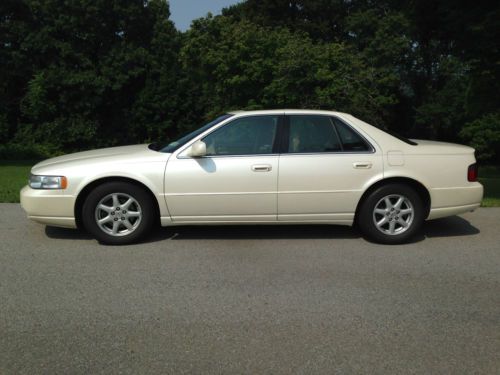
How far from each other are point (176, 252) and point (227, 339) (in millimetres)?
2122

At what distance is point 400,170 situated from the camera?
18.8 ft

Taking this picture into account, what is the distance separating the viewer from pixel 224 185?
5.60 meters

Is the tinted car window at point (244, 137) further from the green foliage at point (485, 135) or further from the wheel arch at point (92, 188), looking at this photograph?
the green foliage at point (485, 135)

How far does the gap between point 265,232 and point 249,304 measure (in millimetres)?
2352

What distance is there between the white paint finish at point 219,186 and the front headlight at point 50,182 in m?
1.11

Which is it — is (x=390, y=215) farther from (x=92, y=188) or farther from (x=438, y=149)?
(x=92, y=188)

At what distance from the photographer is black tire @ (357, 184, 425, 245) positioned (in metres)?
5.75

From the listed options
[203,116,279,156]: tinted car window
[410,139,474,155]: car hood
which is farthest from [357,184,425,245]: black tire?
[203,116,279,156]: tinted car window

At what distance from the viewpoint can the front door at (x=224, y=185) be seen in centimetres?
558

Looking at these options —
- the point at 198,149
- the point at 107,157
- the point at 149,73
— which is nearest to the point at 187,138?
the point at 198,149

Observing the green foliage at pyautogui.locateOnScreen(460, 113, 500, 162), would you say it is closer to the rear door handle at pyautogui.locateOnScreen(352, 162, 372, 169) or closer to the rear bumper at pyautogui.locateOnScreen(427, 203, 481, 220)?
the rear bumper at pyautogui.locateOnScreen(427, 203, 481, 220)

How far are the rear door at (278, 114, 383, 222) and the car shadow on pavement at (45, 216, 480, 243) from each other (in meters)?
0.49

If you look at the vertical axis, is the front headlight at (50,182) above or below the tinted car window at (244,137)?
below

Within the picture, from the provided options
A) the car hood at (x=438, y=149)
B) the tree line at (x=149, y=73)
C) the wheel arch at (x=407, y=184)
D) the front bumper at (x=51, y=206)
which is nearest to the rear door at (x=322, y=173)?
the wheel arch at (x=407, y=184)
